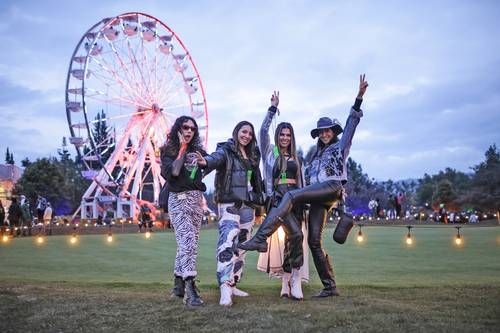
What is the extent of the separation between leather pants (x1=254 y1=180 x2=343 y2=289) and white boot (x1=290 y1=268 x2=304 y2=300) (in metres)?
0.28

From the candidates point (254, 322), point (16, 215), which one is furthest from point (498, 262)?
point (16, 215)

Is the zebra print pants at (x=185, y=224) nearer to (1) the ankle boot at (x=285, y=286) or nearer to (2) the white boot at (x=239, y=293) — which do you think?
(2) the white boot at (x=239, y=293)

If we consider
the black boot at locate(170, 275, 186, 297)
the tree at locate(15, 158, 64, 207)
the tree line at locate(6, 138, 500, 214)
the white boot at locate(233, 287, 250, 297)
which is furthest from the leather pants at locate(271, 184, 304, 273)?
the tree at locate(15, 158, 64, 207)

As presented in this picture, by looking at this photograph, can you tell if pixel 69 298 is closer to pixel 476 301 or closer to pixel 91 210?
pixel 476 301

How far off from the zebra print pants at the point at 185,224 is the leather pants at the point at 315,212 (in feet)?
2.84

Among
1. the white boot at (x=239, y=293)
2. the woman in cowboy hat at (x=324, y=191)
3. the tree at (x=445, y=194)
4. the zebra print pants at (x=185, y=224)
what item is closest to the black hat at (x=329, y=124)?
the woman in cowboy hat at (x=324, y=191)

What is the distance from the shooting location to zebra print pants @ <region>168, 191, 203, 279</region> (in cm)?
582

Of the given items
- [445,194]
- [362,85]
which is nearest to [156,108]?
[362,85]

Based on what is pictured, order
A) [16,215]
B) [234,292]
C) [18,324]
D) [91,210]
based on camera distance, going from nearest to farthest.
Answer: [18,324]
[234,292]
[16,215]
[91,210]

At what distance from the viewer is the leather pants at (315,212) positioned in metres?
5.60

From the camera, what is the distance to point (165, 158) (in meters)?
6.01

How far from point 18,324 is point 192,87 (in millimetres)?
35706

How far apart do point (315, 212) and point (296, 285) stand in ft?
3.05

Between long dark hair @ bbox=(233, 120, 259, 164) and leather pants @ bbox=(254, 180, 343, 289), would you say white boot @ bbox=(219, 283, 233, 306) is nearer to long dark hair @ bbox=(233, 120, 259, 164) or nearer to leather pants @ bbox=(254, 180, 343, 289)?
leather pants @ bbox=(254, 180, 343, 289)
